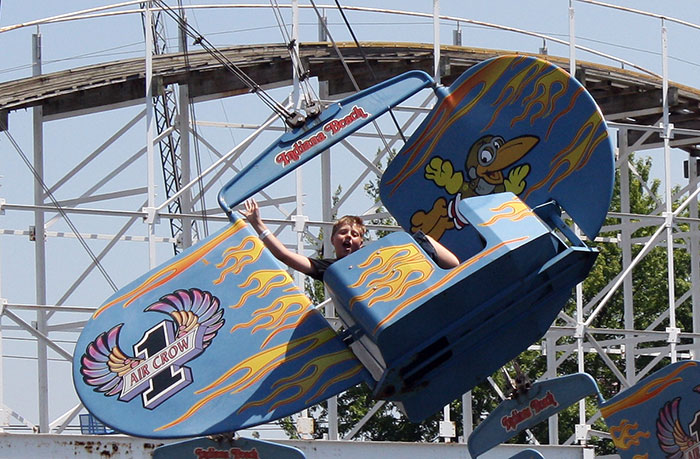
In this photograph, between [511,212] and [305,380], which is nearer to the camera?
[305,380]

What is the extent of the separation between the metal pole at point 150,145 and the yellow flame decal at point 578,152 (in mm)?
11030

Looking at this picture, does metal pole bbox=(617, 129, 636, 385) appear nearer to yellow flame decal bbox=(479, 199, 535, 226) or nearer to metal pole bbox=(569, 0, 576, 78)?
metal pole bbox=(569, 0, 576, 78)

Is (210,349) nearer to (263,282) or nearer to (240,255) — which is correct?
(263,282)

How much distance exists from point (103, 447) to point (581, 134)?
10.3 m

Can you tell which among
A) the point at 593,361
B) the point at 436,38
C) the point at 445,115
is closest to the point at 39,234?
the point at 436,38

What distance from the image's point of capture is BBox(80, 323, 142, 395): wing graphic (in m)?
10.5

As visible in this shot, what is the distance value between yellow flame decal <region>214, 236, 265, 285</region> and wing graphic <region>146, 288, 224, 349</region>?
0.15 metres

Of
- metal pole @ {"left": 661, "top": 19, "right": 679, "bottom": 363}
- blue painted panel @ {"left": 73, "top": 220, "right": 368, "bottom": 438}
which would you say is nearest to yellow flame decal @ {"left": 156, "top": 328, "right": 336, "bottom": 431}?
blue painted panel @ {"left": 73, "top": 220, "right": 368, "bottom": 438}

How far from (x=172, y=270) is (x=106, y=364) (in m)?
0.78

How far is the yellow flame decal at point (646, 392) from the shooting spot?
1274cm

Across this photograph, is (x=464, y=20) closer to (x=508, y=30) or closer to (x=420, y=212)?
(x=508, y=30)

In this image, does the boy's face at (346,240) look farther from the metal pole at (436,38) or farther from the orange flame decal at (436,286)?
the metal pole at (436,38)

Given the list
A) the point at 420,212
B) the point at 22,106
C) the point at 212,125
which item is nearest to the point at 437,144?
the point at 420,212

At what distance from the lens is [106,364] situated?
34.7 ft
